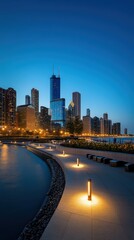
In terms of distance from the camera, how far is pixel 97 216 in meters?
5.11

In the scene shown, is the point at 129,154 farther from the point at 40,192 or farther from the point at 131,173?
the point at 40,192

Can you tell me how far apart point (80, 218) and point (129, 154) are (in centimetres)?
945

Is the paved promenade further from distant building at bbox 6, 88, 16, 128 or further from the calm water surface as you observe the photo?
distant building at bbox 6, 88, 16, 128

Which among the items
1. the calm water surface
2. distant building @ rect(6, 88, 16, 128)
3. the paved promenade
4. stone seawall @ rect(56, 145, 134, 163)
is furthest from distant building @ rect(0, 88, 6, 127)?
the paved promenade

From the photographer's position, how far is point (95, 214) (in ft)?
17.2

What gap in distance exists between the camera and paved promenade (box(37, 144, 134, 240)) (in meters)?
4.19

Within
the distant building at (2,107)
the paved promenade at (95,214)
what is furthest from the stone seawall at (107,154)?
the distant building at (2,107)

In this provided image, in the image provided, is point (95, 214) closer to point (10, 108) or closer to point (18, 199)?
point (18, 199)

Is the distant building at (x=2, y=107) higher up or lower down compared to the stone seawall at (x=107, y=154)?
higher up

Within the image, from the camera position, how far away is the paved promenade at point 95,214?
4191 millimetres

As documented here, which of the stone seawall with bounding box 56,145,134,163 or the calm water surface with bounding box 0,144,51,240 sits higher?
the stone seawall with bounding box 56,145,134,163

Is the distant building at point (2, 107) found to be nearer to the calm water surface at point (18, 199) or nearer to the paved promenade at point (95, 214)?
the calm water surface at point (18, 199)

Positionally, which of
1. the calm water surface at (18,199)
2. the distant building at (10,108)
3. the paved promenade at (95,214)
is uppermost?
the distant building at (10,108)

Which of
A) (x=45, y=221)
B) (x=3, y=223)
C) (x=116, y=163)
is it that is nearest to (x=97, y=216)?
(x=45, y=221)
